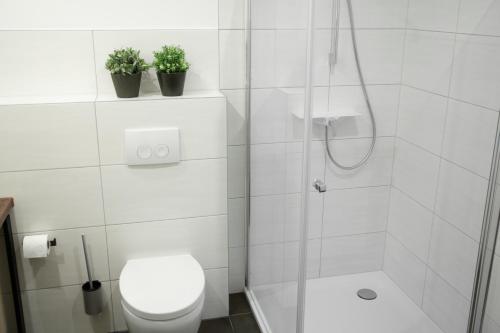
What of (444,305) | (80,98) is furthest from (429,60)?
(80,98)

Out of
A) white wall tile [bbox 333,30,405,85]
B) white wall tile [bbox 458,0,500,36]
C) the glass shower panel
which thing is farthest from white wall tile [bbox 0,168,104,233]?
white wall tile [bbox 458,0,500,36]

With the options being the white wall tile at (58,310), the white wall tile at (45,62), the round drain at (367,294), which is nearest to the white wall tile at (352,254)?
the round drain at (367,294)

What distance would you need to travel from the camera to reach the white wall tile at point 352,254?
2.73 metres

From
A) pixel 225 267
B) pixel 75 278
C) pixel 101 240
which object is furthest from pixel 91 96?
pixel 225 267

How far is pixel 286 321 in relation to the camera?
2135mm

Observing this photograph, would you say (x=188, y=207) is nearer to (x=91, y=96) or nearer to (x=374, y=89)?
(x=91, y=96)

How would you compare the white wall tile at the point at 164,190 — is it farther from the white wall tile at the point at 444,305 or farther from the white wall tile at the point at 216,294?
the white wall tile at the point at 444,305

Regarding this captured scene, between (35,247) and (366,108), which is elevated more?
(366,108)

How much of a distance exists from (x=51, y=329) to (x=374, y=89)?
193 centimetres

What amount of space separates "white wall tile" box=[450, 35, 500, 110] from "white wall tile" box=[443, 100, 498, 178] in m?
0.04

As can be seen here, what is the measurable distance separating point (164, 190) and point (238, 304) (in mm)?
815

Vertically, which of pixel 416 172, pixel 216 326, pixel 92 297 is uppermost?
pixel 416 172

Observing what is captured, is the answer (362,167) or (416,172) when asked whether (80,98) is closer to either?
(362,167)

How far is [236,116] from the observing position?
8.60 ft
